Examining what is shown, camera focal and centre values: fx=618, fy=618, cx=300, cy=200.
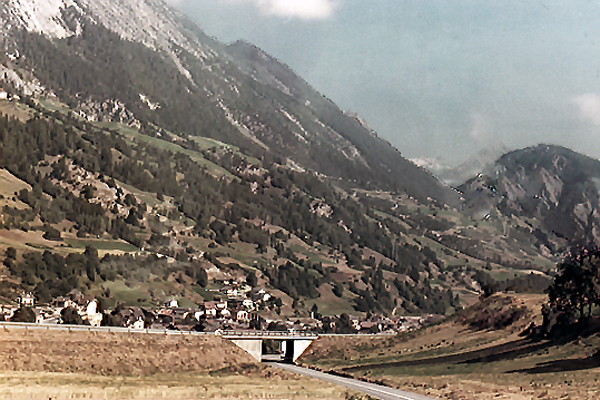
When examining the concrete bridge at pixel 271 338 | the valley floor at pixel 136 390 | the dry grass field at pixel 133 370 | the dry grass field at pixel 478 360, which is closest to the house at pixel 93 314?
the concrete bridge at pixel 271 338

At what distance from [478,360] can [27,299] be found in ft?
445

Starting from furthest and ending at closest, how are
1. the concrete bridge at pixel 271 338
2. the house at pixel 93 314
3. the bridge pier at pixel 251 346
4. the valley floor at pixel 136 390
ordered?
the house at pixel 93 314, the concrete bridge at pixel 271 338, the bridge pier at pixel 251 346, the valley floor at pixel 136 390

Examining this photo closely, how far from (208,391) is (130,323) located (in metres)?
131

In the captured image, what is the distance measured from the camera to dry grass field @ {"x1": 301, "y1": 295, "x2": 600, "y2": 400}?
5469 centimetres

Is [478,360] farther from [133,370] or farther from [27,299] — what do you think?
[27,299]

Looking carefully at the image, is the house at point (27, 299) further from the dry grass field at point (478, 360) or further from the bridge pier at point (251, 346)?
the dry grass field at point (478, 360)

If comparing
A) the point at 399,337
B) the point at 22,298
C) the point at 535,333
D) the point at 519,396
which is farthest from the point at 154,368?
the point at 22,298

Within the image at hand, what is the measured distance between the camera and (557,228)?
508ft

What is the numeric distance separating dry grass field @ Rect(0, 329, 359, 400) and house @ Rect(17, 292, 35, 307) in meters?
91.7

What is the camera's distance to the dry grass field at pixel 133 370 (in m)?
47.3

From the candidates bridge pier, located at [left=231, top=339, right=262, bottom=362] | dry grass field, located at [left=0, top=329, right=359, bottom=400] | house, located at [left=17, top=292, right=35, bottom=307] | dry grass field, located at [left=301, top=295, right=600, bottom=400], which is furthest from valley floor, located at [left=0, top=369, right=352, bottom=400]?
house, located at [left=17, top=292, right=35, bottom=307]

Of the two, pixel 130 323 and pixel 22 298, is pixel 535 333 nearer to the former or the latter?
pixel 130 323

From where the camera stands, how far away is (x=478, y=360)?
91500 mm

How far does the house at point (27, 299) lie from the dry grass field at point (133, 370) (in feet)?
301
